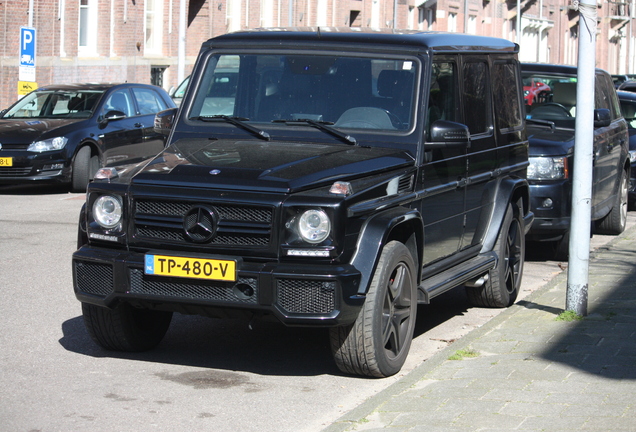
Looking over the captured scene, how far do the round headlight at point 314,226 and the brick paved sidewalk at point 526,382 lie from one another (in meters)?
0.88

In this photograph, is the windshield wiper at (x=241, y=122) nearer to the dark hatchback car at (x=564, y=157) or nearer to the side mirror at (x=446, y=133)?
the side mirror at (x=446, y=133)

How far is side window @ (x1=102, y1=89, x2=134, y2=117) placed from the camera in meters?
16.5

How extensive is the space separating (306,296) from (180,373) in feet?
3.60

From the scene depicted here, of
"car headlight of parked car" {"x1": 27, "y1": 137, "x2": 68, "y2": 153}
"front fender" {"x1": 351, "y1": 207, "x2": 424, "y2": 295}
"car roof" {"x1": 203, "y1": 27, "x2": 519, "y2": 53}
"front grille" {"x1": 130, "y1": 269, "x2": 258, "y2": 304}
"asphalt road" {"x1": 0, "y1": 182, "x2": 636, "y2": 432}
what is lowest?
"asphalt road" {"x1": 0, "y1": 182, "x2": 636, "y2": 432}

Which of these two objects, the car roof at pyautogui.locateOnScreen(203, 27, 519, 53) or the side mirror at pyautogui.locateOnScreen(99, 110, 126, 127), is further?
the side mirror at pyautogui.locateOnScreen(99, 110, 126, 127)

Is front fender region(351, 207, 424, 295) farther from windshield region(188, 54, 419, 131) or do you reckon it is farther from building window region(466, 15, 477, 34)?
building window region(466, 15, 477, 34)

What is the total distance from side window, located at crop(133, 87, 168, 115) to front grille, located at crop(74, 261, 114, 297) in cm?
1160

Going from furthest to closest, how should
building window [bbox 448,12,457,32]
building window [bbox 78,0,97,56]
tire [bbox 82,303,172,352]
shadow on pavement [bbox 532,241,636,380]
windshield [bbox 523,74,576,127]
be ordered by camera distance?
building window [bbox 448,12,457,32] → building window [bbox 78,0,97,56] → windshield [bbox 523,74,576,127] → tire [bbox 82,303,172,352] → shadow on pavement [bbox 532,241,636,380]

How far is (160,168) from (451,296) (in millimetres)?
3684

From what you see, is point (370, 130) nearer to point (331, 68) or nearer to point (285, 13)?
point (331, 68)

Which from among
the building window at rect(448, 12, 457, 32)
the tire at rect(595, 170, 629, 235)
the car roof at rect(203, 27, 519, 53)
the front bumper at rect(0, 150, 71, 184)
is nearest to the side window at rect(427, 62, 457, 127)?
the car roof at rect(203, 27, 519, 53)

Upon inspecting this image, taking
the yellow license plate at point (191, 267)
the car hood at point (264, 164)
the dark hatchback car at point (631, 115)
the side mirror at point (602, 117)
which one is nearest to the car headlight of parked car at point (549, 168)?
the side mirror at point (602, 117)

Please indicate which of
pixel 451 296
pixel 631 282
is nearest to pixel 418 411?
pixel 451 296

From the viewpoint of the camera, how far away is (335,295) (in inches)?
206
